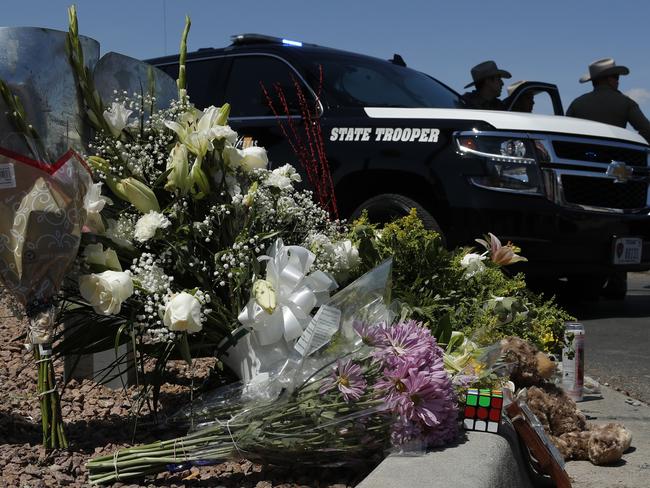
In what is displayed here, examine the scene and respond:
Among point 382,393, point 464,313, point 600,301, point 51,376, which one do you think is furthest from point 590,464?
point 600,301

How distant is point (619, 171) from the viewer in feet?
23.1

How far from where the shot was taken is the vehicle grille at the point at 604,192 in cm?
675

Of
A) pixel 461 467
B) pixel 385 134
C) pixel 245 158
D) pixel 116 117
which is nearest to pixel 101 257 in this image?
pixel 116 117

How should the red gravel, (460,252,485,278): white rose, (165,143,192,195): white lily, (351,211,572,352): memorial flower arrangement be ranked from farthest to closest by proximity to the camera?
(460,252,485,278): white rose, (351,211,572,352): memorial flower arrangement, (165,143,192,195): white lily, the red gravel

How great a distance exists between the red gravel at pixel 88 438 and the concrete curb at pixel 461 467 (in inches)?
11.3

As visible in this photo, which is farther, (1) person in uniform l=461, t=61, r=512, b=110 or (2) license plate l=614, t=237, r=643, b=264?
(1) person in uniform l=461, t=61, r=512, b=110

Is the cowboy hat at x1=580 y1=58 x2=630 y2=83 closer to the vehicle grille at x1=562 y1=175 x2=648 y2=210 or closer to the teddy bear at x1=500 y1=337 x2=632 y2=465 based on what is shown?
the vehicle grille at x1=562 y1=175 x2=648 y2=210

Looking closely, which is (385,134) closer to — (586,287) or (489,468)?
(586,287)

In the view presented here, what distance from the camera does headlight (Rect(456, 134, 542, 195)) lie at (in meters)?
6.42

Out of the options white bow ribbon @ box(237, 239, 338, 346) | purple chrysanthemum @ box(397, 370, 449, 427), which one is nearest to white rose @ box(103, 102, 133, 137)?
white bow ribbon @ box(237, 239, 338, 346)

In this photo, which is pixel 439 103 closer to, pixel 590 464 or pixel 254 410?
pixel 590 464

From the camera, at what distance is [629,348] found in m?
6.04

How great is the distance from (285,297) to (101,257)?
0.61 meters

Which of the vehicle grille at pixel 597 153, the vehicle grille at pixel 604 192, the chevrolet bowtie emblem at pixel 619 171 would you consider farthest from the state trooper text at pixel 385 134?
the chevrolet bowtie emblem at pixel 619 171
